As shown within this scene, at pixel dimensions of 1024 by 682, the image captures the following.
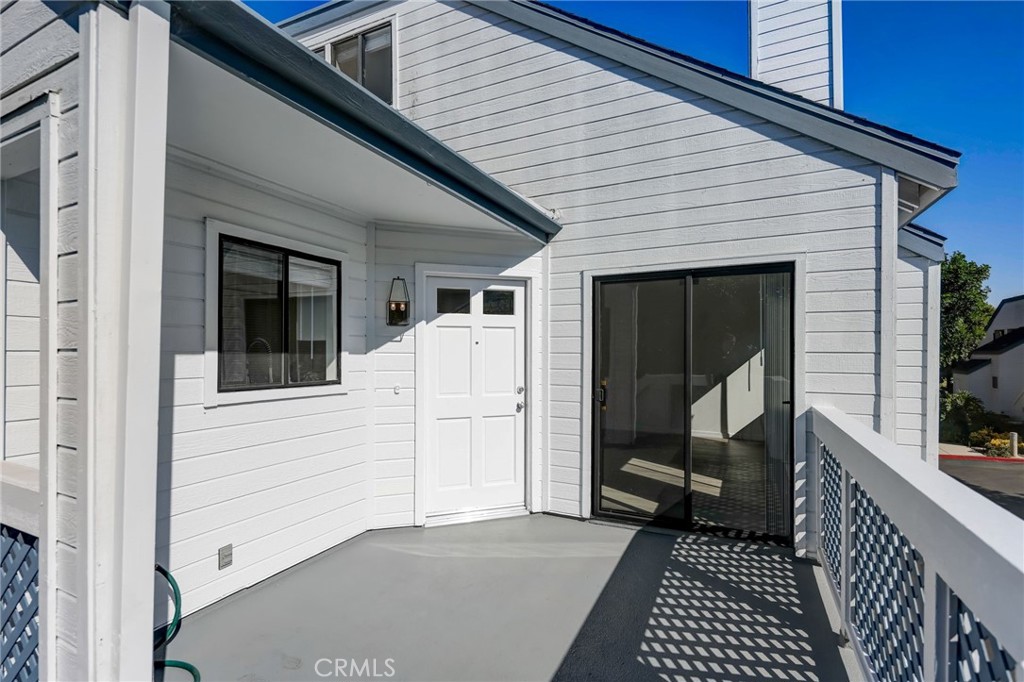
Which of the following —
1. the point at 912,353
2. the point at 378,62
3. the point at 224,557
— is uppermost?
the point at 378,62

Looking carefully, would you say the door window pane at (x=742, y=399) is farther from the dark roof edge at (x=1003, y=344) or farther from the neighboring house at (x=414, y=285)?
the dark roof edge at (x=1003, y=344)

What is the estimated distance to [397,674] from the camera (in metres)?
2.17

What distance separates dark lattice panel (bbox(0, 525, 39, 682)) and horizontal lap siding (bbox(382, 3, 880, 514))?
319 centimetres

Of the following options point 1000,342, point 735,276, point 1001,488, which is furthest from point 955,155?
point 1000,342

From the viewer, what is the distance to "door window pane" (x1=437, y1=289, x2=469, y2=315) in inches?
157

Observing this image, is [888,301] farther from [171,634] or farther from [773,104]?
[171,634]

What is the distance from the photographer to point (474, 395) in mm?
4051

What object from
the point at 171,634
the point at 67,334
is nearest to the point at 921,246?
the point at 67,334

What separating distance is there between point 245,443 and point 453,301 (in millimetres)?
1827

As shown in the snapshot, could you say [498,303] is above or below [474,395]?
above

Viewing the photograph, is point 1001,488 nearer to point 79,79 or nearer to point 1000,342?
point 1000,342

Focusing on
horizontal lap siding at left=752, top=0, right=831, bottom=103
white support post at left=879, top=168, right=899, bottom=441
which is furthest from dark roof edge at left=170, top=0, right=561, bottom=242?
horizontal lap siding at left=752, top=0, right=831, bottom=103

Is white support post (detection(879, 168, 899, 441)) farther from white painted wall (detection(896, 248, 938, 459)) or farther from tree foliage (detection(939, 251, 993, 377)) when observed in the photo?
tree foliage (detection(939, 251, 993, 377))

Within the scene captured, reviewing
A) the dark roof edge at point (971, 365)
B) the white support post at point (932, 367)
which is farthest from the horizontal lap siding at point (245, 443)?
the dark roof edge at point (971, 365)
